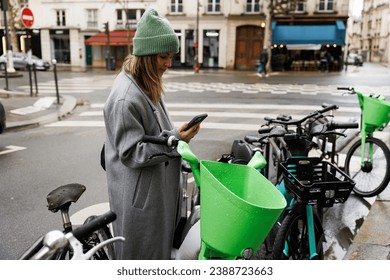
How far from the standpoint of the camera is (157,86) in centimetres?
219

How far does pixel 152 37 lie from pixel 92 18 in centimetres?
3747

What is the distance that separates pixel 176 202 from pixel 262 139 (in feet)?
4.62

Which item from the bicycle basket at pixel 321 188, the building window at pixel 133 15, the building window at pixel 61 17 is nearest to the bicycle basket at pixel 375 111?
the bicycle basket at pixel 321 188

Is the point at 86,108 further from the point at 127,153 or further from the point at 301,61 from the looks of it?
the point at 301,61

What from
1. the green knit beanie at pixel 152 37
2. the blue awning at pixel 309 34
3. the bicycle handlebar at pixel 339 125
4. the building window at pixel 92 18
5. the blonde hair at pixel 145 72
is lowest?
the bicycle handlebar at pixel 339 125

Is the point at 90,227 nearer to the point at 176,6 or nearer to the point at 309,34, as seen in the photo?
the point at 309,34

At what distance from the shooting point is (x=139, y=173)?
2102mm

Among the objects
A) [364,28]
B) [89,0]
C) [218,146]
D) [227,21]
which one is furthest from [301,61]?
[364,28]

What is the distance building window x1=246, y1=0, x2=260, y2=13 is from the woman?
32786mm

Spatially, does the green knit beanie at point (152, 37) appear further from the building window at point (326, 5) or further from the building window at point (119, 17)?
the building window at point (119, 17)

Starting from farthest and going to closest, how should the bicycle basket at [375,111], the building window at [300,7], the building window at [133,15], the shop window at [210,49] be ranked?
the building window at [133,15] < the shop window at [210,49] < the building window at [300,7] < the bicycle basket at [375,111]

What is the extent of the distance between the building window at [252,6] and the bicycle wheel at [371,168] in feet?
98.5

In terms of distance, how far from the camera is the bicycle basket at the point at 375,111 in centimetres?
423
